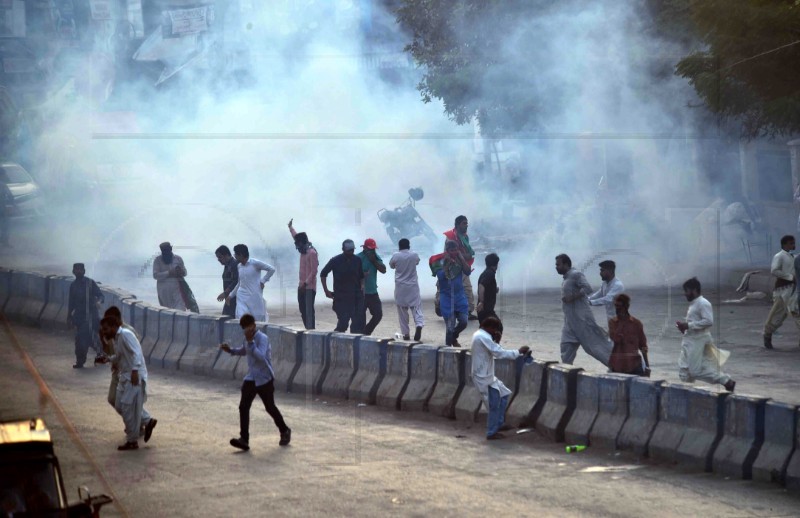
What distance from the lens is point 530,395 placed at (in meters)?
11.1

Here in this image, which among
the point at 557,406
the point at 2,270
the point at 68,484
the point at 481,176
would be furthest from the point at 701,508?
the point at 481,176

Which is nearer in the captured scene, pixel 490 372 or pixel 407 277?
pixel 490 372

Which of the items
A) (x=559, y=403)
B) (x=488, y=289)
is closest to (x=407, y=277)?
(x=488, y=289)

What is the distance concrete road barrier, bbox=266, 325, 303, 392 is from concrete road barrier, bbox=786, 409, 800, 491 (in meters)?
6.19

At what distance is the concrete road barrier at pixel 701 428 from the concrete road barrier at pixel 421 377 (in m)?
3.19

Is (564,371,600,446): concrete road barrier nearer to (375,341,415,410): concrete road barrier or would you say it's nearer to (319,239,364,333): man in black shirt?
(375,341,415,410): concrete road barrier

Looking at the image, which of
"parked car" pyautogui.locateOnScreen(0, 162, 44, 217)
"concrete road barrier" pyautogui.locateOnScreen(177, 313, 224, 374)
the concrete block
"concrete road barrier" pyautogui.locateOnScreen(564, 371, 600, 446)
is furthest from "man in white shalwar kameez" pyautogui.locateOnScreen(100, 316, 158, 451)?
"parked car" pyautogui.locateOnScreen(0, 162, 44, 217)

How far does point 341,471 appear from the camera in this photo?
9500 millimetres

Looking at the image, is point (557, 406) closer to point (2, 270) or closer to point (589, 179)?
point (2, 270)

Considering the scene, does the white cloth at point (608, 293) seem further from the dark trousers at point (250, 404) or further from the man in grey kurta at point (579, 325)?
the dark trousers at point (250, 404)

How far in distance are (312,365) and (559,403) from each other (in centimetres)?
356

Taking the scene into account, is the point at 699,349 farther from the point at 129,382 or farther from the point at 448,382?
the point at 129,382

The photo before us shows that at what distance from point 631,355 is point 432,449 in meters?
1.99

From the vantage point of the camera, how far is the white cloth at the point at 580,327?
12.0 metres
